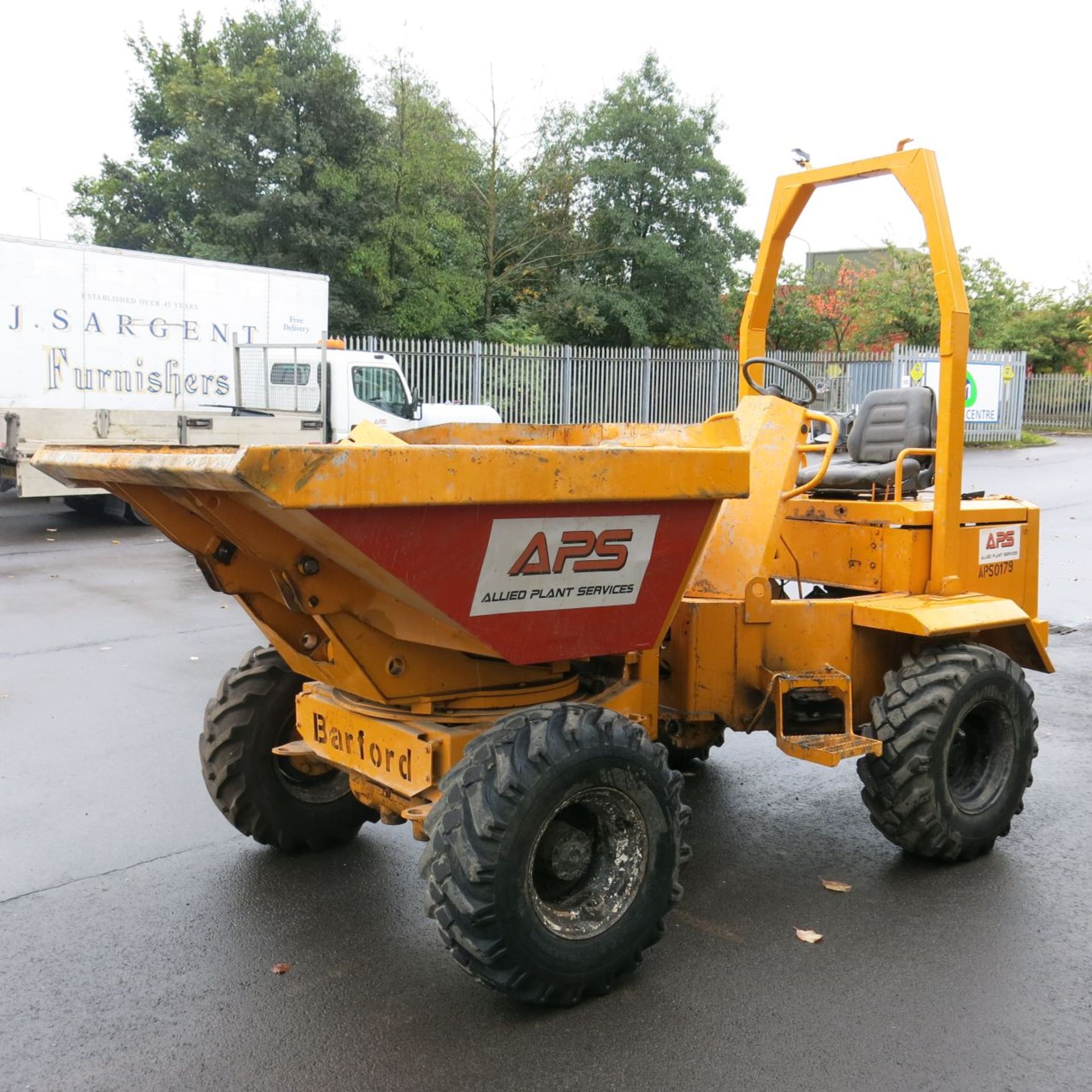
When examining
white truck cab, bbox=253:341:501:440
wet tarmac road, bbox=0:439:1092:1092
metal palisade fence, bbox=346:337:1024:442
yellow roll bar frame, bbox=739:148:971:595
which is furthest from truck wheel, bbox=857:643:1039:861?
metal palisade fence, bbox=346:337:1024:442

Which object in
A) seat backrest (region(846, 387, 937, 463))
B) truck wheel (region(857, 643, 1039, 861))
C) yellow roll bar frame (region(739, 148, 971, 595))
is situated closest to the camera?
truck wheel (region(857, 643, 1039, 861))

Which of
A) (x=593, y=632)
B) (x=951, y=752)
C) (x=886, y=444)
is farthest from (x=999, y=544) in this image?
(x=593, y=632)

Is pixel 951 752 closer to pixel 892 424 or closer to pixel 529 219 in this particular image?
pixel 892 424

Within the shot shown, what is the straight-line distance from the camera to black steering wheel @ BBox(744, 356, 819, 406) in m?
4.83

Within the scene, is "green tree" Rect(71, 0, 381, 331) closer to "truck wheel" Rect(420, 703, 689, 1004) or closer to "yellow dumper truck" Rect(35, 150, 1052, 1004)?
"yellow dumper truck" Rect(35, 150, 1052, 1004)

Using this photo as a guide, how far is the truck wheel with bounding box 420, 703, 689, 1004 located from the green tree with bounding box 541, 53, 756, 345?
2671cm

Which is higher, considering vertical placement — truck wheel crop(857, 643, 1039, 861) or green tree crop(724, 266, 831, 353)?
green tree crop(724, 266, 831, 353)

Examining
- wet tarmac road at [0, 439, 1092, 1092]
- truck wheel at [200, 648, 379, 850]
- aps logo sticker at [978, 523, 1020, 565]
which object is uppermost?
aps logo sticker at [978, 523, 1020, 565]

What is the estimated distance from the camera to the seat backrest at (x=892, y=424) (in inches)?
217

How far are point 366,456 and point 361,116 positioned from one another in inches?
953

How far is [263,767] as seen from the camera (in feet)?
14.8

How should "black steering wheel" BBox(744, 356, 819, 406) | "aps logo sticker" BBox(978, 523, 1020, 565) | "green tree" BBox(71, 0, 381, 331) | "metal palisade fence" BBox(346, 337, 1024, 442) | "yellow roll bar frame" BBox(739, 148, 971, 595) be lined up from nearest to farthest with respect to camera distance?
"yellow roll bar frame" BBox(739, 148, 971, 595) → "black steering wheel" BBox(744, 356, 819, 406) → "aps logo sticker" BBox(978, 523, 1020, 565) → "metal palisade fence" BBox(346, 337, 1024, 442) → "green tree" BBox(71, 0, 381, 331)

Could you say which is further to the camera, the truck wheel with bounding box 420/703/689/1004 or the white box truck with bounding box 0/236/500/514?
the white box truck with bounding box 0/236/500/514

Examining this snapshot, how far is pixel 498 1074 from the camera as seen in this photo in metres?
3.20
